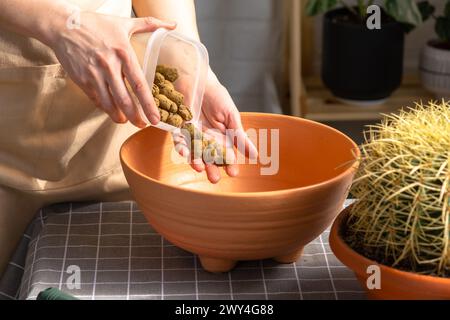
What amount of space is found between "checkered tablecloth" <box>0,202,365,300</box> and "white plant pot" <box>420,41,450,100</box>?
169 centimetres

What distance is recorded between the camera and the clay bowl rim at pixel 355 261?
0.82 m

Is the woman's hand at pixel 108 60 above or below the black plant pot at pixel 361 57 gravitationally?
above

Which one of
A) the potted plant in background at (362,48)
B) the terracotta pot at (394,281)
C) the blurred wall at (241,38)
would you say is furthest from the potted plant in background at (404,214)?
the blurred wall at (241,38)

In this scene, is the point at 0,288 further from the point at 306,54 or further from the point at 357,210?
the point at 306,54

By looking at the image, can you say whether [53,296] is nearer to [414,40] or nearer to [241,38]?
[241,38]

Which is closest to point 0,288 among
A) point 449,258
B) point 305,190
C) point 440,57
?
point 305,190

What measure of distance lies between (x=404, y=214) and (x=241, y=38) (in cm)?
211

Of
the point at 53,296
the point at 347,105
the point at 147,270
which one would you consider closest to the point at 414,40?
the point at 347,105

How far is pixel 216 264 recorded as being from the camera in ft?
3.29

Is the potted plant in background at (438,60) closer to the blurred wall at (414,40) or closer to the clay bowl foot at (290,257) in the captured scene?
the blurred wall at (414,40)

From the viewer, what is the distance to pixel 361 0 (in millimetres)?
2578

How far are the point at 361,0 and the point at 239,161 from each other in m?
1.53

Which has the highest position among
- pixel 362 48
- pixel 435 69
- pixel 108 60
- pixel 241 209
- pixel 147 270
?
pixel 108 60

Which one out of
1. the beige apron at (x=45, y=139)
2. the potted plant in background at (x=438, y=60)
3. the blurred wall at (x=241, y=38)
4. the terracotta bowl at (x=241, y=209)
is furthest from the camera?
the blurred wall at (x=241, y=38)
